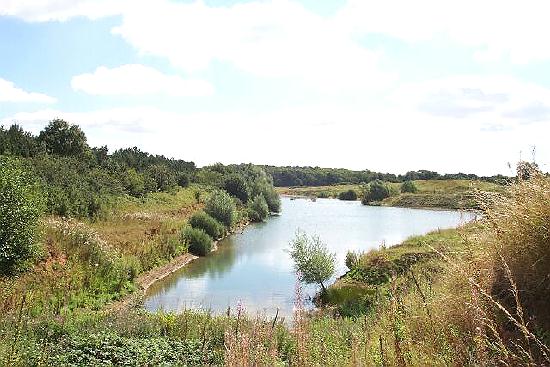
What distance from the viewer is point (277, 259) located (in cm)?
3291

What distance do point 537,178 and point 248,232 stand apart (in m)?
41.0

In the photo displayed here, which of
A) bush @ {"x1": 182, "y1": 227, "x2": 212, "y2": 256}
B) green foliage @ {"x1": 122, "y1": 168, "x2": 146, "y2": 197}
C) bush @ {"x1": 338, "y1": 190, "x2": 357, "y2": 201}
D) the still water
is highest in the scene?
green foliage @ {"x1": 122, "y1": 168, "x2": 146, "y2": 197}

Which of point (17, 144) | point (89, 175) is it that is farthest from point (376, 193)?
point (17, 144)

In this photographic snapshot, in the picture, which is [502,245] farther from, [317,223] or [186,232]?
[317,223]

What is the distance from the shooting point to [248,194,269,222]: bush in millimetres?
56125

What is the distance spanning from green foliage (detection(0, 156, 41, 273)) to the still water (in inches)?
199

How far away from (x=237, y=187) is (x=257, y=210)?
20.3 ft

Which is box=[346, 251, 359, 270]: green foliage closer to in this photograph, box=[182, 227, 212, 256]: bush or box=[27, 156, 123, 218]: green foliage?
box=[182, 227, 212, 256]: bush

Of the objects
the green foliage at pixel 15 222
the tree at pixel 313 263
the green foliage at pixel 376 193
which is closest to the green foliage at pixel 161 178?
the tree at pixel 313 263

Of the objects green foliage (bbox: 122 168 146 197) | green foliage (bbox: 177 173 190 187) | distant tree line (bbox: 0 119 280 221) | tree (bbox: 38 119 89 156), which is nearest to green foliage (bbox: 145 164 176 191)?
distant tree line (bbox: 0 119 280 221)

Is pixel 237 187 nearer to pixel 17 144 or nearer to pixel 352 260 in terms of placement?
pixel 17 144

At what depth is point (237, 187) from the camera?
6247 centimetres

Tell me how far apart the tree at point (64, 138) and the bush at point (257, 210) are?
18360mm

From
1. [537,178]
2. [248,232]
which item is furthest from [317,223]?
[537,178]
